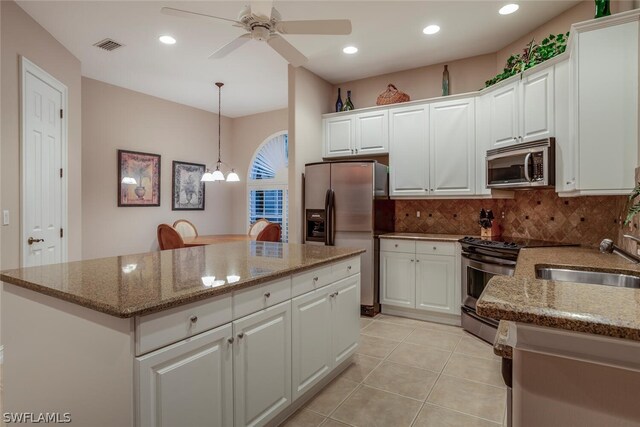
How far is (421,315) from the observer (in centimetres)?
390

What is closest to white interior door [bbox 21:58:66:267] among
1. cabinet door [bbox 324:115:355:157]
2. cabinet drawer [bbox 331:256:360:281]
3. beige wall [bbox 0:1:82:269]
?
beige wall [bbox 0:1:82:269]

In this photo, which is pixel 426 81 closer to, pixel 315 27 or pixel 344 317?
pixel 315 27

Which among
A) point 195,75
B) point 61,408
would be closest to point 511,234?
point 61,408

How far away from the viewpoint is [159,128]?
5430 mm

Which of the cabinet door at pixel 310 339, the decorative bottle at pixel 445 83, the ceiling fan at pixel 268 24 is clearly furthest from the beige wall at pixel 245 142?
the cabinet door at pixel 310 339

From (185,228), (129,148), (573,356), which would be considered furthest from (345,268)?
(129,148)

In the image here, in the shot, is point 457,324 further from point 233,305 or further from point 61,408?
point 61,408

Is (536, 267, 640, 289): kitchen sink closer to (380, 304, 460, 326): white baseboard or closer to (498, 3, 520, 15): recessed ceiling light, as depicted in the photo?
(380, 304, 460, 326): white baseboard

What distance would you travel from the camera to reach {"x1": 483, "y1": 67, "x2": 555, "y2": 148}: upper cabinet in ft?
9.47

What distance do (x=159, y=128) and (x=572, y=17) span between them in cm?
527

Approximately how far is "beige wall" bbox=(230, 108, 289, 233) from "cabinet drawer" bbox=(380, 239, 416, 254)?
122 inches

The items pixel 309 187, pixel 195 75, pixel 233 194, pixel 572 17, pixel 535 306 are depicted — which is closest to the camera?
pixel 535 306

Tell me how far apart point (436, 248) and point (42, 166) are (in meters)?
3.97

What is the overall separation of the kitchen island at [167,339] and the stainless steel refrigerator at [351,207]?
168 cm
